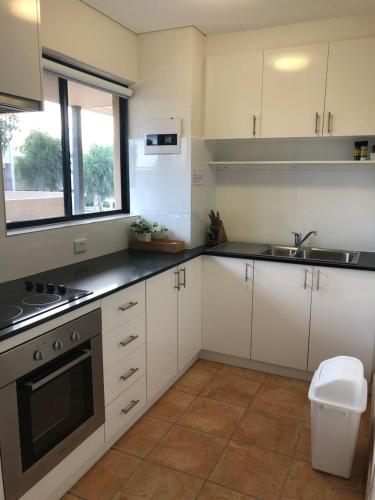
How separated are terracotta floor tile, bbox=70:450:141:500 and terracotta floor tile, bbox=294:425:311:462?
0.84m

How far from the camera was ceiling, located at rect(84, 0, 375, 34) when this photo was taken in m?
2.46

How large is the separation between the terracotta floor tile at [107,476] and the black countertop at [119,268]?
870 millimetres

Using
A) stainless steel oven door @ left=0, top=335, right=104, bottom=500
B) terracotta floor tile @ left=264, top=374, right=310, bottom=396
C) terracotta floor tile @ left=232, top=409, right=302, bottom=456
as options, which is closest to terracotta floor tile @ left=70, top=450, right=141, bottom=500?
stainless steel oven door @ left=0, top=335, right=104, bottom=500

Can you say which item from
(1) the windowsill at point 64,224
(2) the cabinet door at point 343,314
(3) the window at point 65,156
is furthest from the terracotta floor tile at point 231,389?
(3) the window at point 65,156

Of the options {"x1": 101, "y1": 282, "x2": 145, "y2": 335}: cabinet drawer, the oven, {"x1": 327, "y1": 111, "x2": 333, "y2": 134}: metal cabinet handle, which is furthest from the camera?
{"x1": 327, "y1": 111, "x2": 333, "y2": 134}: metal cabinet handle

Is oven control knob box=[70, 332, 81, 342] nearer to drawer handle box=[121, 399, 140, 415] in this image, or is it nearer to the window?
drawer handle box=[121, 399, 140, 415]

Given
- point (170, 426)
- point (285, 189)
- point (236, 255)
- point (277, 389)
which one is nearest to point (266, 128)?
point (285, 189)

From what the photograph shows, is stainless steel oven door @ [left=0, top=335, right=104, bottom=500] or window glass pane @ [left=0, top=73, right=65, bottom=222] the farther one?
window glass pane @ [left=0, top=73, right=65, bottom=222]

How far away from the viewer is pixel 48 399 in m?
1.65

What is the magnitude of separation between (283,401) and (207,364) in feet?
2.24

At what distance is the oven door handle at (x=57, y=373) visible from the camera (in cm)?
150

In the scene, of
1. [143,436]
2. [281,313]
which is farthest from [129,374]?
[281,313]

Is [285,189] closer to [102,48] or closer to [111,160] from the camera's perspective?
[111,160]

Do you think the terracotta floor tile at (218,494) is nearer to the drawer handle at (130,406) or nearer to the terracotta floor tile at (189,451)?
the terracotta floor tile at (189,451)
